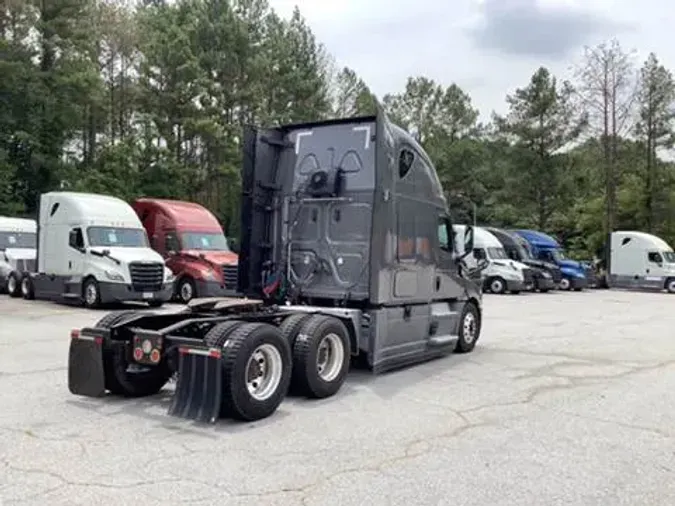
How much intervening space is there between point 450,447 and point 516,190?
44429 millimetres

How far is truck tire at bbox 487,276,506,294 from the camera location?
2805 cm

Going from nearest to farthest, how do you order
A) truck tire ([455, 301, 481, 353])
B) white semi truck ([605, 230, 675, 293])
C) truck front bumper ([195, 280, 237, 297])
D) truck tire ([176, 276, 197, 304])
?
truck tire ([455, 301, 481, 353]), truck front bumper ([195, 280, 237, 297]), truck tire ([176, 276, 197, 304]), white semi truck ([605, 230, 675, 293])

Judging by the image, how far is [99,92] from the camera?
3550cm

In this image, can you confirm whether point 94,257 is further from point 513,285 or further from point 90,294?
point 513,285

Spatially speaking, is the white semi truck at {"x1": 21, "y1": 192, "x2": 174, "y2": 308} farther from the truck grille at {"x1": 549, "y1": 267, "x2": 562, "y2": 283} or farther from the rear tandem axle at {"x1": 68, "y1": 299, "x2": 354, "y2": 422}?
A: the truck grille at {"x1": 549, "y1": 267, "x2": 562, "y2": 283}

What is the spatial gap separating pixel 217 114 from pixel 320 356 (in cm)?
3320

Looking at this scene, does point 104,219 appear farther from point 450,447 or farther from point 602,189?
point 602,189

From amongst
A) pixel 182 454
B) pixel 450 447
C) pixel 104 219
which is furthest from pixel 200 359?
pixel 104 219

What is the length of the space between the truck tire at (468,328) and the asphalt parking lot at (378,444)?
3.73 ft

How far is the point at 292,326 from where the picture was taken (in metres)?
7.56

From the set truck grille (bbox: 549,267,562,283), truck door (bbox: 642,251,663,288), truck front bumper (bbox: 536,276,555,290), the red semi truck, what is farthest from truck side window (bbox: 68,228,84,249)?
truck door (bbox: 642,251,663,288)

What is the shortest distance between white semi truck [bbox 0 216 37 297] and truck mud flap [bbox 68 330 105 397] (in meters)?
14.8

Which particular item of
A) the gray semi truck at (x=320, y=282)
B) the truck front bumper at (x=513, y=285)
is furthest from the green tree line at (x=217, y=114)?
the gray semi truck at (x=320, y=282)

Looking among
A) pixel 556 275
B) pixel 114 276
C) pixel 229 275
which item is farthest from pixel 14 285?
pixel 556 275
